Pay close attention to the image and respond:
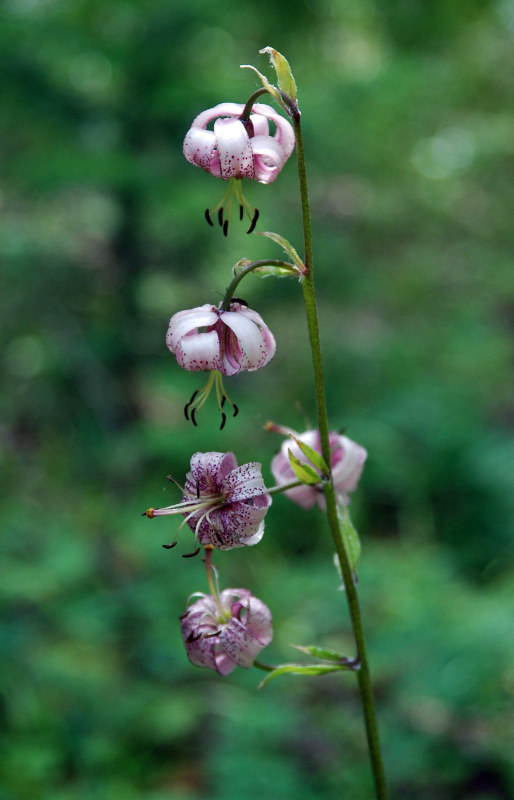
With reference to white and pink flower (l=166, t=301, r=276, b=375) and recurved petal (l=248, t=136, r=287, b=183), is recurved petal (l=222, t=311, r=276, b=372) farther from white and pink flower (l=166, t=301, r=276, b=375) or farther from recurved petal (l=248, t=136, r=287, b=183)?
recurved petal (l=248, t=136, r=287, b=183)

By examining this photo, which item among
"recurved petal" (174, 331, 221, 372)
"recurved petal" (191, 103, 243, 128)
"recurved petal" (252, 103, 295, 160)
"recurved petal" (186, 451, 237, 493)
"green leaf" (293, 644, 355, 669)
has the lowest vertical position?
"green leaf" (293, 644, 355, 669)

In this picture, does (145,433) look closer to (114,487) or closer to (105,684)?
(114,487)

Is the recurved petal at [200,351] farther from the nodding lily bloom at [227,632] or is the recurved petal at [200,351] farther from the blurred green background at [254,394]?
the blurred green background at [254,394]

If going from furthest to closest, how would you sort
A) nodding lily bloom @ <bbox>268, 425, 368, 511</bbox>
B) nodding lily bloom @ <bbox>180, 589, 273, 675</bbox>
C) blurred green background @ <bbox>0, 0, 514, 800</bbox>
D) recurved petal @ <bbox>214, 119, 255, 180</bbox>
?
blurred green background @ <bbox>0, 0, 514, 800</bbox>, nodding lily bloom @ <bbox>268, 425, 368, 511</bbox>, nodding lily bloom @ <bbox>180, 589, 273, 675</bbox>, recurved petal @ <bbox>214, 119, 255, 180</bbox>

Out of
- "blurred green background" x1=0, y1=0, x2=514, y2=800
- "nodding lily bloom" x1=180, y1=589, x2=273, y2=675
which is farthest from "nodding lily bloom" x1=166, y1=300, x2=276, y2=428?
"blurred green background" x1=0, y1=0, x2=514, y2=800

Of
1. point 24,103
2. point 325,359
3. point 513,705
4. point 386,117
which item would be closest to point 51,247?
point 24,103

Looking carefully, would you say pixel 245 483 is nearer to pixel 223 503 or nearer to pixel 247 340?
pixel 223 503
